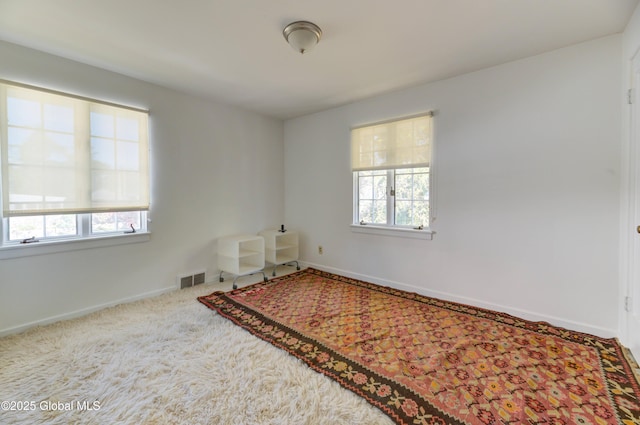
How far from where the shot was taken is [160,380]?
1.73 m

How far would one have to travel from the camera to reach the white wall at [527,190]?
87.2 inches

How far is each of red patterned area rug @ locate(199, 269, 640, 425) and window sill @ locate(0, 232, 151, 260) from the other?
1.04 metres

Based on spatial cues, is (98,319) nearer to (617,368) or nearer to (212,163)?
(212,163)

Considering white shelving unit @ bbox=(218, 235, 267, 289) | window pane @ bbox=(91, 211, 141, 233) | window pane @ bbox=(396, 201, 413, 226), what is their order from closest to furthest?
1. window pane @ bbox=(91, 211, 141, 233)
2. window pane @ bbox=(396, 201, 413, 226)
3. white shelving unit @ bbox=(218, 235, 267, 289)

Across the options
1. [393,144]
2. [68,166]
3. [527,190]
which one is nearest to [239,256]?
[68,166]

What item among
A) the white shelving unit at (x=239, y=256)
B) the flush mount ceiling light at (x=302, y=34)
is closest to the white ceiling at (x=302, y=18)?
the flush mount ceiling light at (x=302, y=34)

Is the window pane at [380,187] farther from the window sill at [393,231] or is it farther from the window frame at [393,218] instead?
the window sill at [393,231]

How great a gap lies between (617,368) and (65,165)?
4.69 m

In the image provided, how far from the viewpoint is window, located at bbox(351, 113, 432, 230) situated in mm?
3133

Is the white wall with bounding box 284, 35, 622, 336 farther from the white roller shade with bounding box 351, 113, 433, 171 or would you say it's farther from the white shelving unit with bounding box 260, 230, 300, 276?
the white shelving unit with bounding box 260, 230, 300, 276

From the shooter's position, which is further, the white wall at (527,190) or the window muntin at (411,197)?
the window muntin at (411,197)

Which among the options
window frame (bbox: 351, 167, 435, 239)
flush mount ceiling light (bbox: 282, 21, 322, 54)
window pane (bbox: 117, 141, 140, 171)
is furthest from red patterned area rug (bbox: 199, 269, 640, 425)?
flush mount ceiling light (bbox: 282, 21, 322, 54)

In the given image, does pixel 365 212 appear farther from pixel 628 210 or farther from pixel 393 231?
pixel 628 210

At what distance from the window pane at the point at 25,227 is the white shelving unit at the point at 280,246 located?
2.40 m
